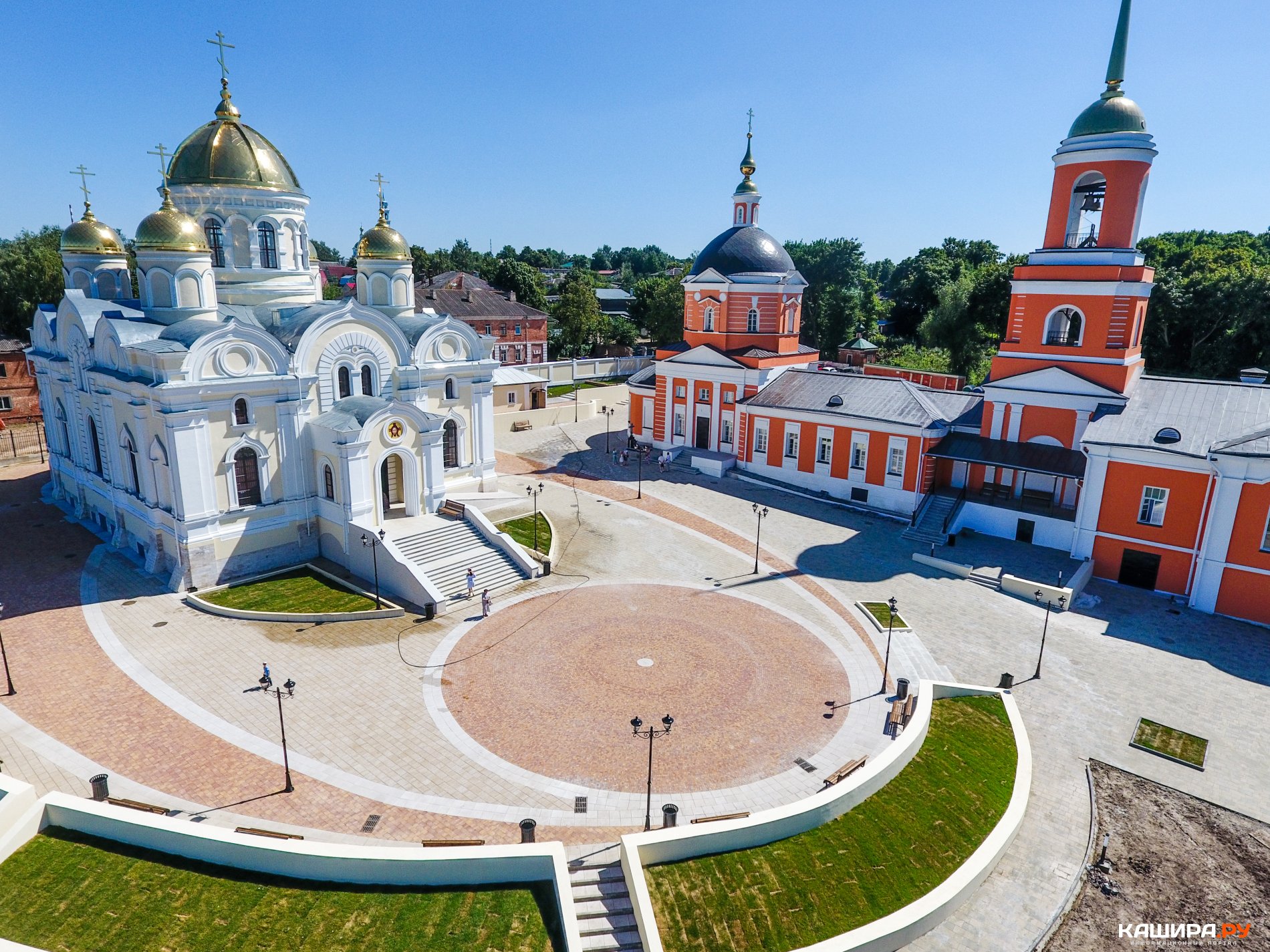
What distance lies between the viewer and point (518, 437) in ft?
163

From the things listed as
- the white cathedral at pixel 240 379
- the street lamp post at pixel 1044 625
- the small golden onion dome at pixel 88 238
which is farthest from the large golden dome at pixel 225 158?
the street lamp post at pixel 1044 625

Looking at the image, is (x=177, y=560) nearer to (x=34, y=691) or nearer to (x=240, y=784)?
(x=34, y=691)

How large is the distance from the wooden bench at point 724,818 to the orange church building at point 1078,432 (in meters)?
20.3

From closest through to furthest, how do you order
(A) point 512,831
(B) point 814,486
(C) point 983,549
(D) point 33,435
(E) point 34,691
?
(A) point 512,831 → (E) point 34,691 → (C) point 983,549 → (B) point 814,486 → (D) point 33,435

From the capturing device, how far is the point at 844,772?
17375mm

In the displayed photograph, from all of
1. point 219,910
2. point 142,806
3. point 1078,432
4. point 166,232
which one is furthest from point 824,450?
point 219,910

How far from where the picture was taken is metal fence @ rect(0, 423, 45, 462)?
43.7 m

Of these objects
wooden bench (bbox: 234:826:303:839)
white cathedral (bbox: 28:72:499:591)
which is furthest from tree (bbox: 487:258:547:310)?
wooden bench (bbox: 234:826:303:839)

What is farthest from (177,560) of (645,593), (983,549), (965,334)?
(965,334)

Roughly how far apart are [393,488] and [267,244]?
38.4 ft

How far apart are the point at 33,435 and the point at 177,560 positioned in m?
28.8

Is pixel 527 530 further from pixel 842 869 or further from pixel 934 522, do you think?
pixel 842 869

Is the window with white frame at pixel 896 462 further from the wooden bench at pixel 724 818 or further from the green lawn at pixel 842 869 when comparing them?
the wooden bench at pixel 724 818

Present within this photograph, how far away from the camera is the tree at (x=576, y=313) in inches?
2857
